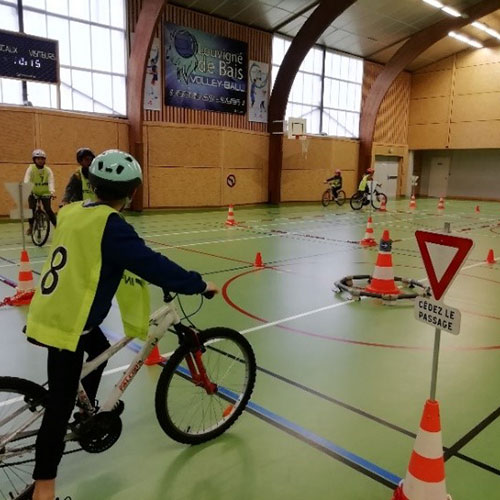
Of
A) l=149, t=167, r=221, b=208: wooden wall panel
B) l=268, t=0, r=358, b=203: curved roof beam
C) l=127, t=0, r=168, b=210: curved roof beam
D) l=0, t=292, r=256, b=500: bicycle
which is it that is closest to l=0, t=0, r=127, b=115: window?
l=127, t=0, r=168, b=210: curved roof beam

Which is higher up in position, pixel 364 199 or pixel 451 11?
pixel 451 11

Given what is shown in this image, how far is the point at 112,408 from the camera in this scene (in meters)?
2.39

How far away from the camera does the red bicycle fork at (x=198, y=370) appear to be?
103 inches

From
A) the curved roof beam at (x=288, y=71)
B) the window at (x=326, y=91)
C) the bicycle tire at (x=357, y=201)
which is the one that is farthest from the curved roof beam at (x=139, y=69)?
the bicycle tire at (x=357, y=201)

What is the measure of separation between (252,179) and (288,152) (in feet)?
8.46

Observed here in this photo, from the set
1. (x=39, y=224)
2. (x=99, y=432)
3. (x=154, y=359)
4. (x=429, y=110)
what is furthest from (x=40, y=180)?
(x=429, y=110)

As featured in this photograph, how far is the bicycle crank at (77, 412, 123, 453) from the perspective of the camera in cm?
231

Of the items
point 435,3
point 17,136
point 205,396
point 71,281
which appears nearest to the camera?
point 71,281

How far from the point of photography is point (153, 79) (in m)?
16.2

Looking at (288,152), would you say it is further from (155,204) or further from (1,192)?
(1,192)

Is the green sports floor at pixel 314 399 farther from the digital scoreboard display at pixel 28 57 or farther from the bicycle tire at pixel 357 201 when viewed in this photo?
the bicycle tire at pixel 357 201

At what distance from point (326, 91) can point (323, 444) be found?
21.4 meters

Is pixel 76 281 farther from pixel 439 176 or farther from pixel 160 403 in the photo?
pixel 439 176

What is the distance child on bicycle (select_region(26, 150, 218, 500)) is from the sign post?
1143 millimetres
